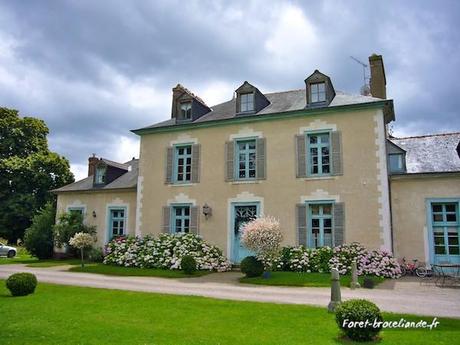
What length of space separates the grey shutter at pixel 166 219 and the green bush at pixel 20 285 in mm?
7748

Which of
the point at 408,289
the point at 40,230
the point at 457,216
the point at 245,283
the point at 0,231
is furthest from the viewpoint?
the point at 0,231

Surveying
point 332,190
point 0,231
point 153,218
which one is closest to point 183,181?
point 153,218

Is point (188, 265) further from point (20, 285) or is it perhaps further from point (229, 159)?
point (20, 285)

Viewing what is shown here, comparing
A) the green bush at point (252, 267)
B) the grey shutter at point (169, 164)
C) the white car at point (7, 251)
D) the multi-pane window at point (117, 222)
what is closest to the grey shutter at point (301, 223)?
the green bush at point (252, 267)

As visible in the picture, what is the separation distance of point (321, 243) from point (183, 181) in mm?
6285

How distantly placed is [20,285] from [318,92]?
11.9 m

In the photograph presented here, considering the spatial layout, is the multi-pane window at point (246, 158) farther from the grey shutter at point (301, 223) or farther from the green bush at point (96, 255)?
the green bush at point (96, 255)

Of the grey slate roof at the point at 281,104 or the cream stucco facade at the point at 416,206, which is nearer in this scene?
the cream stucco facade at the point at 416,206

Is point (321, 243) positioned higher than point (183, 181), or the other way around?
point (183, 181)

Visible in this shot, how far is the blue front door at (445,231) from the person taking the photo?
1294 centimetres

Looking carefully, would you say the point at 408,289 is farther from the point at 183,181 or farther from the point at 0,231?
the point at 0,231

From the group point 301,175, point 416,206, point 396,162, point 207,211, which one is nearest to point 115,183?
point 207,211

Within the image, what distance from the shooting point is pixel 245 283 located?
37.2 feet

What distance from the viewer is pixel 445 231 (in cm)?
1309
